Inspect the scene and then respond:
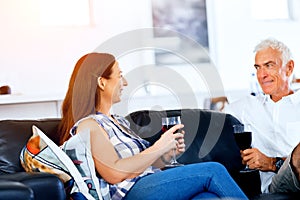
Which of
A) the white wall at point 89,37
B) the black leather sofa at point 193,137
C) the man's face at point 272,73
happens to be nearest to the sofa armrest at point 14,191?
the black leather sofa at point 193,137

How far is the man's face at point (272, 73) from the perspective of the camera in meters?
2.96

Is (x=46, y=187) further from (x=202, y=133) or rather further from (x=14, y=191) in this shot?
(x=202, y=133)

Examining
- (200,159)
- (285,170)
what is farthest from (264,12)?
(285,170)

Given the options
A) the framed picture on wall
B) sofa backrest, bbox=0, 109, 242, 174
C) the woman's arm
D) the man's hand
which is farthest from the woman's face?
the framed picture on wall

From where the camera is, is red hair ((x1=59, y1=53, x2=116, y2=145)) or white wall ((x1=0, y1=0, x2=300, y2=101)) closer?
red hair ((x1=59, y1=53, x2=116, y2=145))

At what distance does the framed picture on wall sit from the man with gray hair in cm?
128

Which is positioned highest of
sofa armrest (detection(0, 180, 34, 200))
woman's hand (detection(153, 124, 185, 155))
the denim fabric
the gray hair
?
the gray hair

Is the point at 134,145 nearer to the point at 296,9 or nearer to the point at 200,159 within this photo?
the point at 200,159

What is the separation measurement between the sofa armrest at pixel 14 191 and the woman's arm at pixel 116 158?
1.34ft

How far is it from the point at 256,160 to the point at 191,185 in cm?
50

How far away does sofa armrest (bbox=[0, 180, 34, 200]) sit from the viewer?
1.95 m

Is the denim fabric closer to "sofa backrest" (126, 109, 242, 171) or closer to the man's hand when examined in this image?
the man's hand

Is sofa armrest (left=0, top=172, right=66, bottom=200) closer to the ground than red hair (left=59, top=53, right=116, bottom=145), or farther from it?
closer to the ground

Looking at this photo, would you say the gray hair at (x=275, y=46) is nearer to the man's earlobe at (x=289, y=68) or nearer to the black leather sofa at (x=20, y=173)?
the man's earlobe at (x=289, y=68)
